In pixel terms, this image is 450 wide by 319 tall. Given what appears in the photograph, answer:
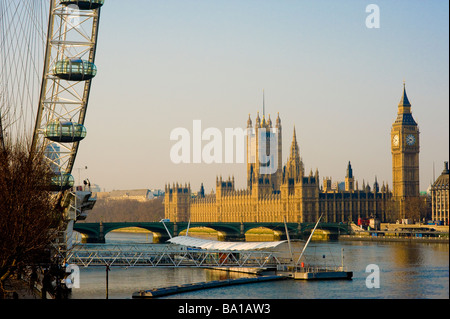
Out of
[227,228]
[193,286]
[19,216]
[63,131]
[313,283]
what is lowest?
[313,283]

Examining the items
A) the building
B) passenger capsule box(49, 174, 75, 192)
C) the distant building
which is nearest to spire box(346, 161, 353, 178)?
the distant building

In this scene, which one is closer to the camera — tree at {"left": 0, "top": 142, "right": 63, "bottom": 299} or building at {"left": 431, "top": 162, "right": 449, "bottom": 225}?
tree at {"left": 0, "top": 142, "right": 63, "bottom": 299}

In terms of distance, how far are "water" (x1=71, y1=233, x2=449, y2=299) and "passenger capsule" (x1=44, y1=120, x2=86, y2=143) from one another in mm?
8087

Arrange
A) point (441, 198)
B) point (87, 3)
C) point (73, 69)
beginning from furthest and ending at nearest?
point (441, 198)
point (73, 69)
point (87, 3)

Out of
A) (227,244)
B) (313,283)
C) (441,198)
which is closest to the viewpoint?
(313,283)

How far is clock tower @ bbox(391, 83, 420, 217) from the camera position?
460 feet

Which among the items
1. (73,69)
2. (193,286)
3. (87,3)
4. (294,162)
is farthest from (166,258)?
(294,162)

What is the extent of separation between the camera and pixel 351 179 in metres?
165

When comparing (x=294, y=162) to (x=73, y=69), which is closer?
(x=73, y=69)

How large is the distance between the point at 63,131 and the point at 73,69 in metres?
3.17

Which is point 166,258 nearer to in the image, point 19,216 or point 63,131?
point 63,131

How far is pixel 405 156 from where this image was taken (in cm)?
14075

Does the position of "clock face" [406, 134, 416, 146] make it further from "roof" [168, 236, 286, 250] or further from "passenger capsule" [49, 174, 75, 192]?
"passenger capsule" [49, 174, 75, 192]
